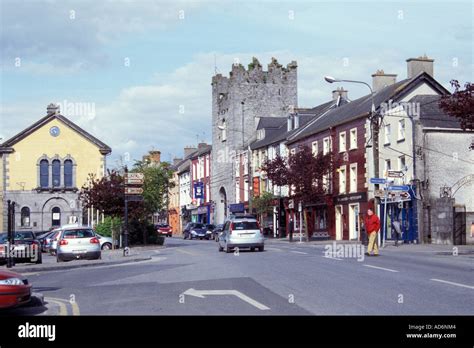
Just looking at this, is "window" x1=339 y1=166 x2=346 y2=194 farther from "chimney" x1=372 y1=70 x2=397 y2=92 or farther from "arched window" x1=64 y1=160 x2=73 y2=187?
"arched window" x1=64 y1=160 x2=73 y2=187

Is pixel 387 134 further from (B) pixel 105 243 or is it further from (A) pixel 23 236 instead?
(A) pixel 23 236

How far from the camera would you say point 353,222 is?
5144 cm

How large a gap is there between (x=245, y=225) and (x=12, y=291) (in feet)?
71.9

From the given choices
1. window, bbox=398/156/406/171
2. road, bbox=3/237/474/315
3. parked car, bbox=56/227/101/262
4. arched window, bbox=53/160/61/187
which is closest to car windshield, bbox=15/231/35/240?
parked car, bbox=56/227/101/262

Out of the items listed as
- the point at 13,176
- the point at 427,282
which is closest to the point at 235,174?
the point at 13,176

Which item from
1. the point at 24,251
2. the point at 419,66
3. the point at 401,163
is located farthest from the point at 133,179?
the point at 419,66

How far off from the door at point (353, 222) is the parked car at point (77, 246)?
25.1 meters

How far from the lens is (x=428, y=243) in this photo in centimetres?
4153

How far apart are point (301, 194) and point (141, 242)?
11541mm

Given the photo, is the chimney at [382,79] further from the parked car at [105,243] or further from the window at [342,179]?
the parked car at [105,243]

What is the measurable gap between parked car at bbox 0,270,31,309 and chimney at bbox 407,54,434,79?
3904 centimetres

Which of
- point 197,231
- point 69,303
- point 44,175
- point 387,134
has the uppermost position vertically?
point 387,134

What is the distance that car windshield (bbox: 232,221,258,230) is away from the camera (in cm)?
3359
